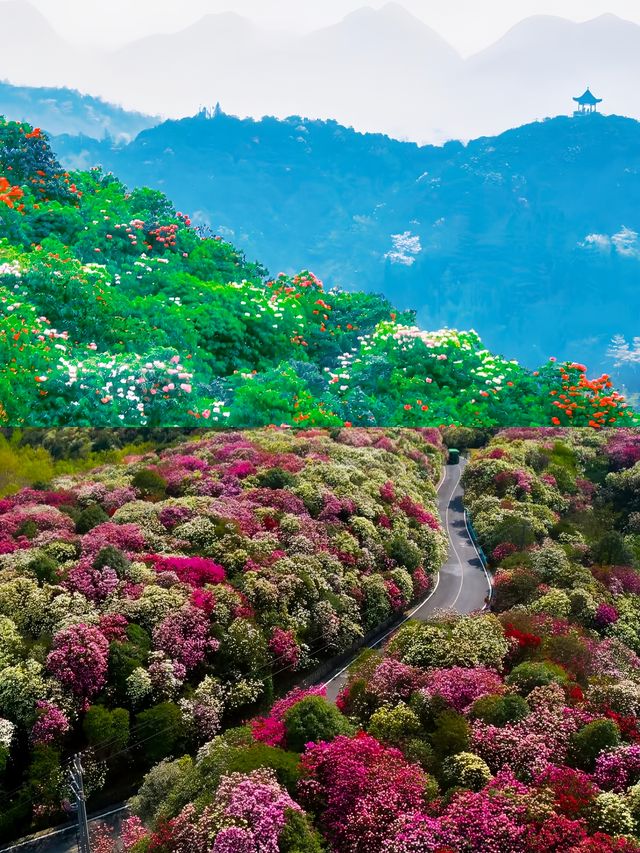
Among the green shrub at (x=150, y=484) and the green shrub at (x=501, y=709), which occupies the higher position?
the green shrub at (x=150, y=484)

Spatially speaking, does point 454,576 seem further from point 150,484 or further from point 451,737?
point 150,484

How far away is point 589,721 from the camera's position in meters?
11.8

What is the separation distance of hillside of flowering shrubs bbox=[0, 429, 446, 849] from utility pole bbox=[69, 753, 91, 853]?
11.7 inches

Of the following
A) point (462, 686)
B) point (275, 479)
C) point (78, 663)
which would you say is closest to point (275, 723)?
point (462, 686)

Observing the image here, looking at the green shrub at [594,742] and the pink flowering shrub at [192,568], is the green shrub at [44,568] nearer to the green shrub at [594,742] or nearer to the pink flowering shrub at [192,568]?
the pink flowering shrub at [192,568]

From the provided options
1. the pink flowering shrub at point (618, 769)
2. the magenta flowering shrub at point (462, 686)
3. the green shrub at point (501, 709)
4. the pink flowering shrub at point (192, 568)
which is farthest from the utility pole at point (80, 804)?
the pink flowering shrub at point (618, 769)

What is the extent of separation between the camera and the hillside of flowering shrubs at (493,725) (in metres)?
10.2

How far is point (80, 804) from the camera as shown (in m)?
11.2

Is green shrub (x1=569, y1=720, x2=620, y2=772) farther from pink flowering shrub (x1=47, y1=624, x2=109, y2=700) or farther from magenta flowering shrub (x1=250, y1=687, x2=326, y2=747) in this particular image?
pink flowering shrub (x1=47, y1=624, x2=109, y2=700)

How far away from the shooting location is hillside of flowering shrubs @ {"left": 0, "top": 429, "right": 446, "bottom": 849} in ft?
40.4

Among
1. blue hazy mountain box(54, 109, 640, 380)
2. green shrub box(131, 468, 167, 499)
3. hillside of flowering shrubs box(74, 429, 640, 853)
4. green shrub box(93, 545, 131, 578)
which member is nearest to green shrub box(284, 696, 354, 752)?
hillside of flowering shrubs box(74, 429, 640, 853)

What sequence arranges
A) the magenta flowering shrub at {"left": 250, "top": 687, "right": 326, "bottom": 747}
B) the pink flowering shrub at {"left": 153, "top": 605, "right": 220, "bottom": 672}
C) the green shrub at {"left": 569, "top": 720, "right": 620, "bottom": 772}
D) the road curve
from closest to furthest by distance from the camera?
1. the green shrub at {"left": 569, "top": 720, "right": 620, "bottom": 772}
2. the magenta flowering shrub at {"left": 250, "top": 687, "right": 326, "bottom": 747}
3. the pink flowering shrub at {"left": 153, "top": 605, "right": 220, "bottom": 672}
4. the road curve

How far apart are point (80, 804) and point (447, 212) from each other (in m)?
8.13

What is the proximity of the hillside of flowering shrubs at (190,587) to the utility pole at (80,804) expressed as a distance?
0.30 metres
